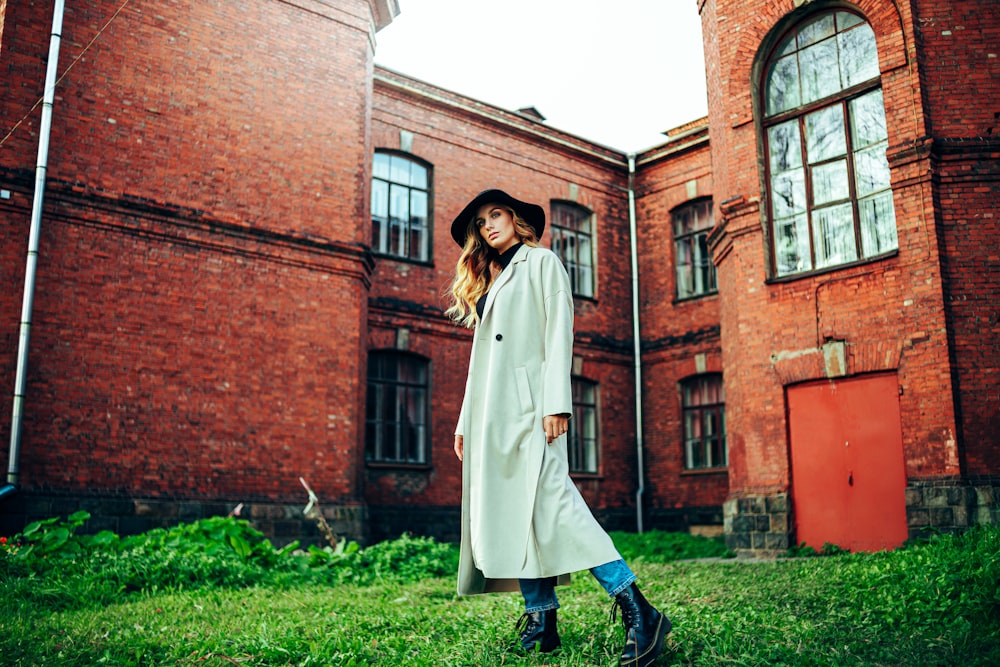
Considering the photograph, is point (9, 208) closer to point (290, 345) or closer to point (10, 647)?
point (290, 345)

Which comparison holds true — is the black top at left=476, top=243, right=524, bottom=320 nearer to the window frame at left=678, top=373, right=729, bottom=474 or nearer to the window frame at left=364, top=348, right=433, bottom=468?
the window frame at left=364, top=348, right=433, bottom=468

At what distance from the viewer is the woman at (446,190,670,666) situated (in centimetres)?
401

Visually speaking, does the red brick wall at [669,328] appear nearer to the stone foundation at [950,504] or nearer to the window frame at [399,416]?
the window frame at [399,416]

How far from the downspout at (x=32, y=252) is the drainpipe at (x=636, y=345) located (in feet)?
42.3

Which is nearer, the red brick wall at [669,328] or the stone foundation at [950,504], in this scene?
the stone foundation at [950,504]

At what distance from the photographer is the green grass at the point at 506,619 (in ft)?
14.4

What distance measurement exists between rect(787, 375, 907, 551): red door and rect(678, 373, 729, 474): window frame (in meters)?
6.36

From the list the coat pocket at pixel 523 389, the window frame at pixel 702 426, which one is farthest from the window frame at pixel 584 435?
the coat pocket at pixel 523 389

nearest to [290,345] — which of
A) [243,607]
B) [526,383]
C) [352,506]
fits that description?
[352,506]

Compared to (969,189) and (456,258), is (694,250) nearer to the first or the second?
(456,258)

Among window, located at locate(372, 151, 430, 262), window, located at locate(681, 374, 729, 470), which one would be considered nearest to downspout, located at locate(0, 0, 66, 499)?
window, located at locate(372, 151, 430, 262)

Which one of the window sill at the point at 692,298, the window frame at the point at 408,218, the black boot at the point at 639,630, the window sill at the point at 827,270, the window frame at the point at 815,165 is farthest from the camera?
the window sill at the point at 692,298

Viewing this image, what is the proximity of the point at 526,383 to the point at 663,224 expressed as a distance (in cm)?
1674

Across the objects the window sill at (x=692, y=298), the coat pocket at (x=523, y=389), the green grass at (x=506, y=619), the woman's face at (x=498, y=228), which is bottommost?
the green grass at (x=506, y=619)
